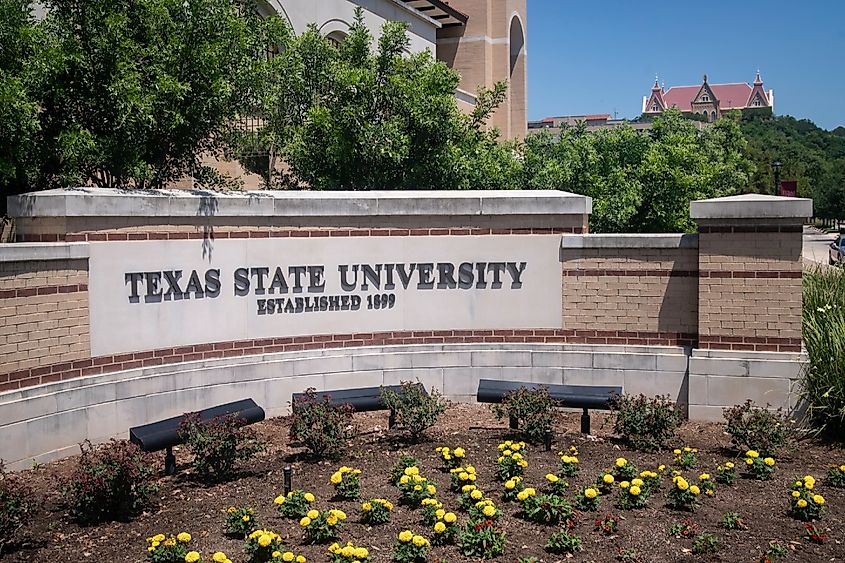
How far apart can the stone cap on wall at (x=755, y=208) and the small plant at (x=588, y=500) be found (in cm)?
399

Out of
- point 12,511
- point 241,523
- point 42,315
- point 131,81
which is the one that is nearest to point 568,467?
point 241,523

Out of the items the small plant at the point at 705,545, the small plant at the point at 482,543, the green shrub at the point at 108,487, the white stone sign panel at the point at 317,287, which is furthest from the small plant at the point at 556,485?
the white stone sign panel at the point at 317,287

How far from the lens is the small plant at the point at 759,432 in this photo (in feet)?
25.3

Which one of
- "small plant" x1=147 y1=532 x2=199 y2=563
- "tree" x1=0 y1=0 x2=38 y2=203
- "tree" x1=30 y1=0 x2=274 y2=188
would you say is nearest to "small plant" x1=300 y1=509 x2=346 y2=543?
"small plant" x1=147 y1=532 x2=199 y2=563

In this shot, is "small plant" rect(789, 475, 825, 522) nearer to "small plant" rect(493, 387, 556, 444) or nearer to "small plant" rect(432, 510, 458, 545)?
"small plant" rect(493, 387, 556, 444)

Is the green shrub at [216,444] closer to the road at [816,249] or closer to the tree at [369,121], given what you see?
the tree at [369,121]

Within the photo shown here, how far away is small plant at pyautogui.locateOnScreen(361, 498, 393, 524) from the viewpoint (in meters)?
6.14

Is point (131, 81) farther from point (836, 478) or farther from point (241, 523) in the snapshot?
point (836, 478)

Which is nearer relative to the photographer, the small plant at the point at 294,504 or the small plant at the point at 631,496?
the small plant at the point at 294,504

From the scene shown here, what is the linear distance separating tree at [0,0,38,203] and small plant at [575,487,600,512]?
6067mm

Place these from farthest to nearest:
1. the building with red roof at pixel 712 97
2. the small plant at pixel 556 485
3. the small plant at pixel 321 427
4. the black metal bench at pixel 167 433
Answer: the building with red roof at pixel 712 97, the small plant at pixel 321 427, the black metal bench at pixel 167 433, the small plant at pixel 556 485

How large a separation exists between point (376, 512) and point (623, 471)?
229 cm

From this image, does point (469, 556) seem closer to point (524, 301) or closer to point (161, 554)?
→ point (161, 554)

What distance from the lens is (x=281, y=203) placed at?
948cm
